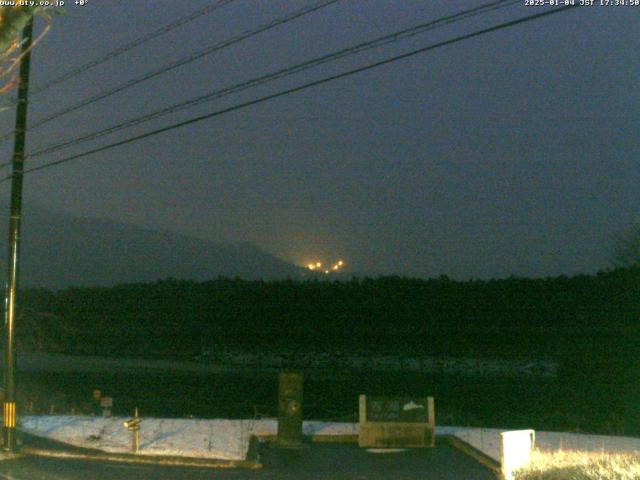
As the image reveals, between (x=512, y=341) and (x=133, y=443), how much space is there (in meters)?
43.1

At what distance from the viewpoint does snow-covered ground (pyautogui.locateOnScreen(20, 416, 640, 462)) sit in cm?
1923

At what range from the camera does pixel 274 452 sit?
1908cm

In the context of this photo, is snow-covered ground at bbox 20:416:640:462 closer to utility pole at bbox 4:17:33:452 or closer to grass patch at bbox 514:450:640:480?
utility pole at bbox 4:17:33:452

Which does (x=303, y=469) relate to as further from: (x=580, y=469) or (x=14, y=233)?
(x=14, y=233)

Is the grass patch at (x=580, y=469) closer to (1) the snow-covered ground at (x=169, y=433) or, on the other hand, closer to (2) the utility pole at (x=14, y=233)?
(1) the snow-covered ground at (x=169, y=433)

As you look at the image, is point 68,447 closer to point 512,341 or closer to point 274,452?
point 274,452

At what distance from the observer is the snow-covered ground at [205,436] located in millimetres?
19234

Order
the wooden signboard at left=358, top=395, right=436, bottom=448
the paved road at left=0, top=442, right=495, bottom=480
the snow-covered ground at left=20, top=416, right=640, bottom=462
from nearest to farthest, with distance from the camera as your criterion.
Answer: the paved road at left=0, top=442, right=495, bottom=480 → the snow-covered ground at left=20, top=416, right=640, bottom=462 → the wooden signboard at left=358, top=395, right=436, bottom=448

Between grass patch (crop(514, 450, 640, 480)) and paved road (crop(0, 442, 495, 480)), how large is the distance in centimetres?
253

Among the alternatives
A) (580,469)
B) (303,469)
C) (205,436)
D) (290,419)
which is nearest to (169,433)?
(205,436)

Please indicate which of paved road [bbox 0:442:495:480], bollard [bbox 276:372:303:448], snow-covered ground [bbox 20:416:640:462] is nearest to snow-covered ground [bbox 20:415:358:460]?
snow-covered ground [bbox 20:416:640:462]

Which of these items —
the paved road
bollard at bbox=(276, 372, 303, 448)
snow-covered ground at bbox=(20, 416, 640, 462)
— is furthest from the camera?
bollard at bbox=(276, 372, 303, 448)

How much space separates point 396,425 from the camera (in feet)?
65.3

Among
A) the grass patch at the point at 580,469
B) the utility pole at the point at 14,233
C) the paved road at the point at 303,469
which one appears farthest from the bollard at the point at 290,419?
the grass patch at the point at 580,469
